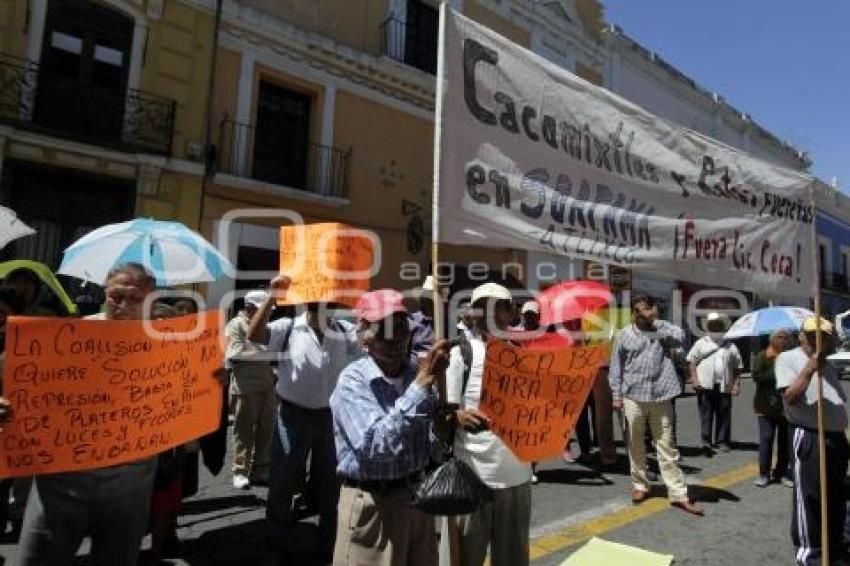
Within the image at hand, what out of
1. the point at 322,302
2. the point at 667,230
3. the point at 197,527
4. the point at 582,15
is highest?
the point at 582,15

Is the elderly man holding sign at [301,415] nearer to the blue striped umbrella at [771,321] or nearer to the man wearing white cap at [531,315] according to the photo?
the man wearing white cap at [531,315]

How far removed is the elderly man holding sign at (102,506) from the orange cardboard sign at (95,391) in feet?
0.26

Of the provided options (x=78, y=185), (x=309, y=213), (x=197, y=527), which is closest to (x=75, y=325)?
(x=197, y=527)

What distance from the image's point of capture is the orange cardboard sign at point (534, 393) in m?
2.81

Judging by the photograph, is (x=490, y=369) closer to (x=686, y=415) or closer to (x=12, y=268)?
(x=12, y=268)

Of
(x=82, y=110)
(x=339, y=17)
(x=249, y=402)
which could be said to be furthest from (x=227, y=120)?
(x=249, y=402)

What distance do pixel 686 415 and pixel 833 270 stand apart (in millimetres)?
24317

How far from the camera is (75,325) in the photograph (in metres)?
2.53

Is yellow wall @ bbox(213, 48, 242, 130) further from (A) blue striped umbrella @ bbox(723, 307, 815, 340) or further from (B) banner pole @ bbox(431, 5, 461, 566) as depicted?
(B) banner pole @ bbox(431, 5, 461, 566)

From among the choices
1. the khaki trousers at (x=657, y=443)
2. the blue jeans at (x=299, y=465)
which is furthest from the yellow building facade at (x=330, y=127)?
the khaki trousers at (x=657, y=443)

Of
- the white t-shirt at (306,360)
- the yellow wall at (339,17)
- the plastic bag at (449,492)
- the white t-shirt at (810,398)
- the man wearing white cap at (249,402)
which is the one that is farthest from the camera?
the yellow wall at (339,17)

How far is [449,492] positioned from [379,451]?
0.30 meters

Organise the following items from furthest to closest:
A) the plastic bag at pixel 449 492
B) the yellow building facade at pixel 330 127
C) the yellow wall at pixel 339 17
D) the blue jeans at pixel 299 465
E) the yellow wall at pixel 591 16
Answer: the yellow wall at pixel 591 16 < the yellow wall at pixel 339 17 < the yellow building facade at pixel 330 127 < the blue jeans at pixel 299 465 < the plastic bag at pixel 449 492

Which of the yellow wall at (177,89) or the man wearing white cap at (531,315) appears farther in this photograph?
the yellow wall at (177,89)
